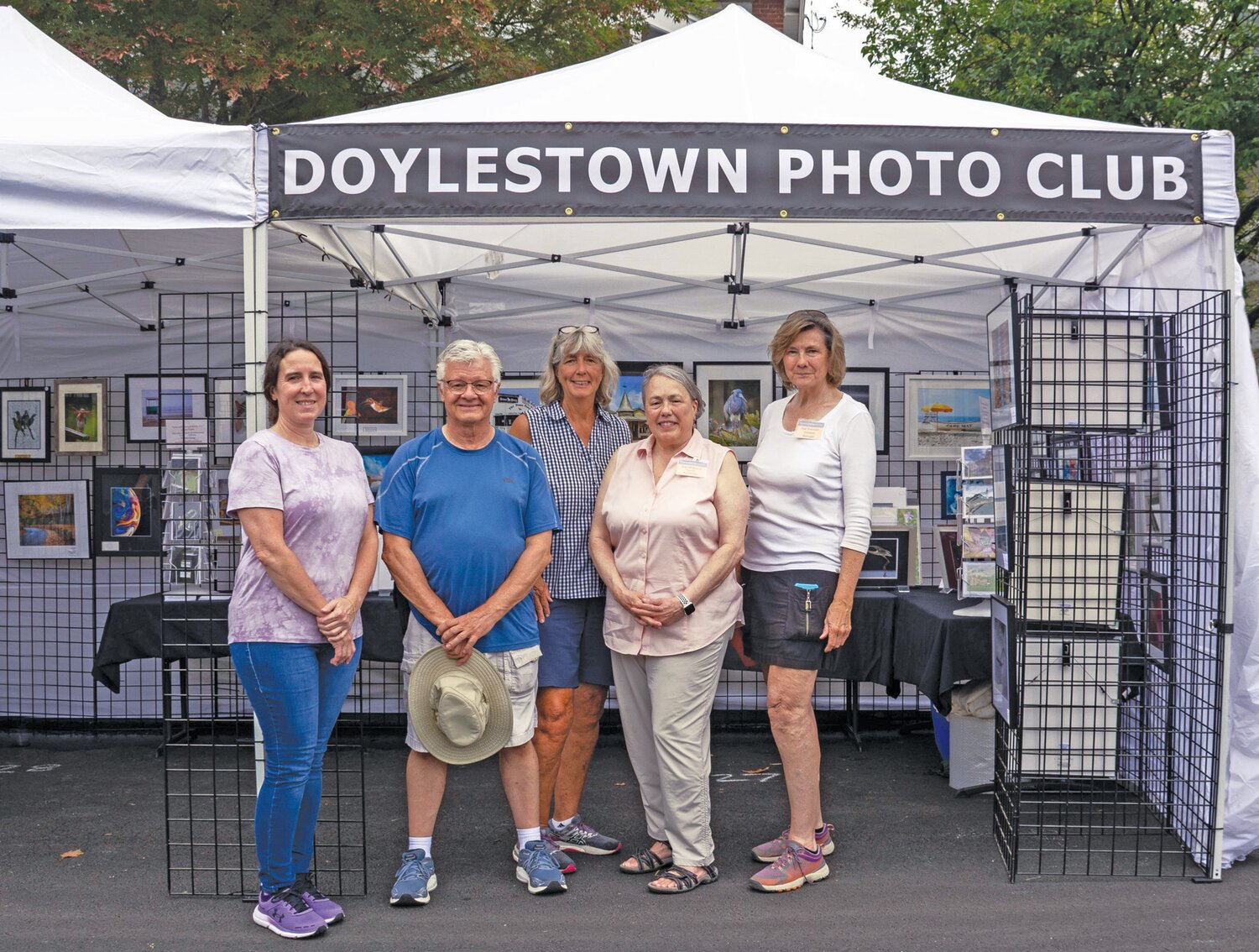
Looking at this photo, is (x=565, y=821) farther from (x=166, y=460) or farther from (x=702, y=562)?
(x=166, y=460)

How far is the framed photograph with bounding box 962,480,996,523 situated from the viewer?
15.9 ft

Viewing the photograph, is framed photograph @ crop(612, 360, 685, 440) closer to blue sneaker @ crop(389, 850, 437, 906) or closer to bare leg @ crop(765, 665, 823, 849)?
bare leg @ crop(765, 665, 823, 849)

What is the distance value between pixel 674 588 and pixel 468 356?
0.98 m

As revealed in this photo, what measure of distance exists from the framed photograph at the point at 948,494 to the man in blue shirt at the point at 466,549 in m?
3.05

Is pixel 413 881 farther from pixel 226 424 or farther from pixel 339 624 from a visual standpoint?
pixel 226 424

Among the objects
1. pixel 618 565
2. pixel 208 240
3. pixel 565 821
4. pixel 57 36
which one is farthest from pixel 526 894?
pixel 57 36

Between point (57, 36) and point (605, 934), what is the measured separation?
8.06 meters

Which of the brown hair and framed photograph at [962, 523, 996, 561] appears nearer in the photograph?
the brown hair

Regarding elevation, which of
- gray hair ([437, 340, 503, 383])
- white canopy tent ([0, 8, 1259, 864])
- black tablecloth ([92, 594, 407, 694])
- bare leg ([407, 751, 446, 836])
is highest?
white canopy tent ([0, 8, 1259, 864])

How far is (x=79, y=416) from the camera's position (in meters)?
6.07

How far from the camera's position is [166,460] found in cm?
570

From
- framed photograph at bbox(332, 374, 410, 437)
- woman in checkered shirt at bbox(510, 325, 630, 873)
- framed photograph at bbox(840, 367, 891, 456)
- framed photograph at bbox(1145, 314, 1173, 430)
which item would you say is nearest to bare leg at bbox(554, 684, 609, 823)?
woman in checkered shirt at bbox(510, 325, 630, 873)

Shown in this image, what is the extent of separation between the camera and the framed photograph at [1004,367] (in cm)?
379

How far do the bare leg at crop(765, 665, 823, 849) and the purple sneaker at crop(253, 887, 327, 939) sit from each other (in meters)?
1.53
